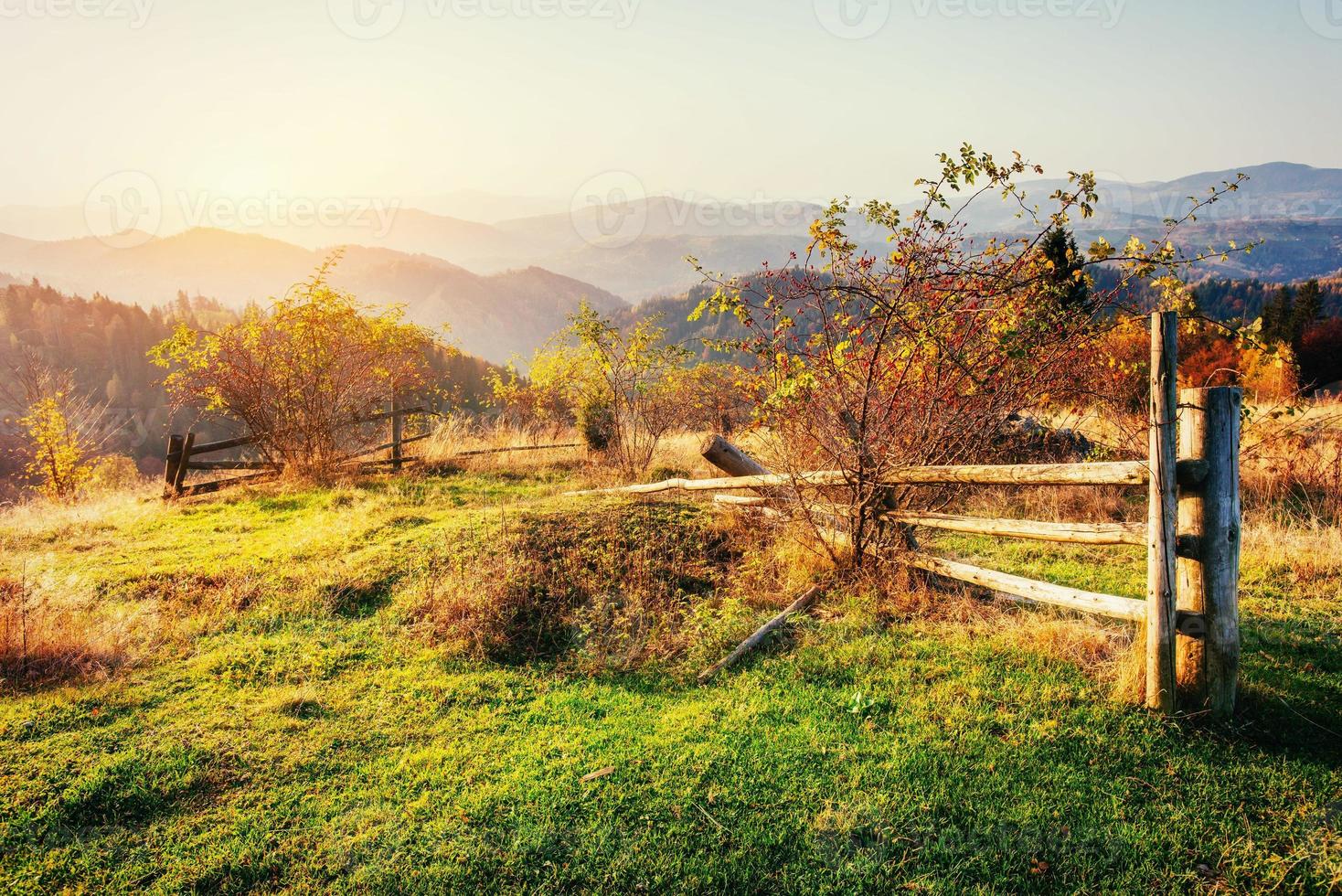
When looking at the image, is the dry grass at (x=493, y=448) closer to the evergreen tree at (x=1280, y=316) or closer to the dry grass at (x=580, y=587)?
the dry grass at (x=580, y=587)

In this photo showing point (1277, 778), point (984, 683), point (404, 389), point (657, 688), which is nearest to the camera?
point (1277, 778)

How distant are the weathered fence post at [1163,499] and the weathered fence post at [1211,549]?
0.10 m

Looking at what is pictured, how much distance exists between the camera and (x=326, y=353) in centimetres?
1352

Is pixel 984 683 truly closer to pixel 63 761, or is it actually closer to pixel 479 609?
pixel 479 609

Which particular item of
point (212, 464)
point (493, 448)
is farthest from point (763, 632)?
point (212, 464)

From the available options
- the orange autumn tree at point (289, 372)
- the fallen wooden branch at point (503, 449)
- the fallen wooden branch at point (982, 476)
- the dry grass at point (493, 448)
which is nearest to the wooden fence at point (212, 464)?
the orange autumn tree at point (289, 372)

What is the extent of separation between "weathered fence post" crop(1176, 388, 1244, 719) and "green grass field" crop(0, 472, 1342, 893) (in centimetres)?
30

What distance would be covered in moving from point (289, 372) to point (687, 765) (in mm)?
12605

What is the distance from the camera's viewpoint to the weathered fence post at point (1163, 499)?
3592 mm

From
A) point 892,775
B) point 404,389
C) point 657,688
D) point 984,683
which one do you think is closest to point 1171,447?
point 984,683

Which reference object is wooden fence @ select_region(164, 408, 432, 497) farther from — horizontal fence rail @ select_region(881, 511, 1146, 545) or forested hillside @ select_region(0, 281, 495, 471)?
forested hillside @ select_region(0, 281, 495, 471)

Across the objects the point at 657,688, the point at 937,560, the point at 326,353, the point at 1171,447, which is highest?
the point at 326,353

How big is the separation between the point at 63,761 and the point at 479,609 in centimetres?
271

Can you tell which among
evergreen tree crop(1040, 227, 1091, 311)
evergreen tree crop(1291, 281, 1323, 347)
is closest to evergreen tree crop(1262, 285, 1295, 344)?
evergreen tree crop(1291, 281, 1323, 347)
